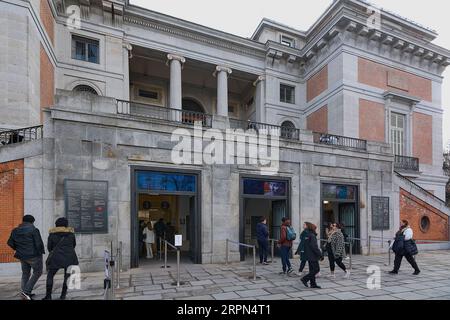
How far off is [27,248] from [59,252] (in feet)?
2.39

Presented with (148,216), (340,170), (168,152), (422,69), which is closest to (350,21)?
(422,69)

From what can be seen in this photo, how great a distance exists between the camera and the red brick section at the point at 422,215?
1577cm

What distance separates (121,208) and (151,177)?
1.47 meters

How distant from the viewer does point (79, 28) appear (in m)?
18.0

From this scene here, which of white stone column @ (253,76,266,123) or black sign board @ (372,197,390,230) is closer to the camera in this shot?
black sign board @ (372,197,390,230)

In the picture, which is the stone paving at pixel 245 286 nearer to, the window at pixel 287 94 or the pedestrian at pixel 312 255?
the pedestrian at pixel 312 255

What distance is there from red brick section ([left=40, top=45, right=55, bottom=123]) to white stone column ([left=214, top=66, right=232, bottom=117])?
10.8 m

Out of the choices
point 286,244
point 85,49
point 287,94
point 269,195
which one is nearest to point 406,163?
point 287,94

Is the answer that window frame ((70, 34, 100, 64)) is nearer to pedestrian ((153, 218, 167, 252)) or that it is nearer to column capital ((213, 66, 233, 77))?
column capital ((213, 66, 233, 77))

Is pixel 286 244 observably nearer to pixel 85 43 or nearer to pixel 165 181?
pixel 165 181

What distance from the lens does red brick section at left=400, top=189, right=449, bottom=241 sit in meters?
15.8

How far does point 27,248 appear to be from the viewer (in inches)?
253

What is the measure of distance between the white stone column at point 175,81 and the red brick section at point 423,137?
1815 centimetres

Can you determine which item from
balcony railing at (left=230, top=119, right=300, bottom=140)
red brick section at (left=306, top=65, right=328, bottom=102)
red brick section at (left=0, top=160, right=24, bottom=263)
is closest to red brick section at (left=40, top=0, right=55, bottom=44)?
red brick section at (left=0, top=160, right=24, bottom=263)
